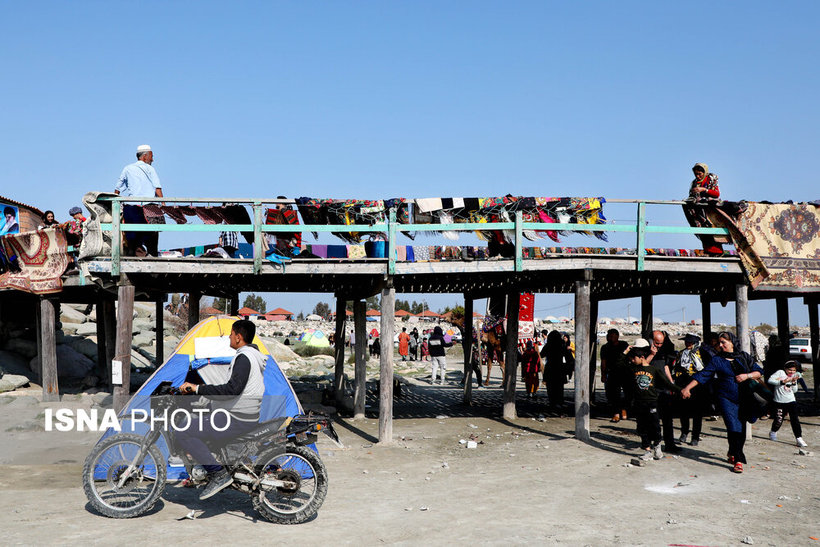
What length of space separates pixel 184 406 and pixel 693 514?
17.4 ft

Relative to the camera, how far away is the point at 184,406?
6.57 meters

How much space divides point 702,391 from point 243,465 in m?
7.94

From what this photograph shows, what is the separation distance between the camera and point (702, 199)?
12.1 m

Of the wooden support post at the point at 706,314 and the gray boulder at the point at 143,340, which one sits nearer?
the wooden support post at the point at 706,314

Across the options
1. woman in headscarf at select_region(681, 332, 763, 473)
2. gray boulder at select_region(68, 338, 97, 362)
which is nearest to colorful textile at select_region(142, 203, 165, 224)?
woman in headscarf at select_region(681, 332, 763, 473)

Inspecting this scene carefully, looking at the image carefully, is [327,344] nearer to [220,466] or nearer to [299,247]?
[299,247]

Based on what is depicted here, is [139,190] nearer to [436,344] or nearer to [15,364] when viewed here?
[15,364]

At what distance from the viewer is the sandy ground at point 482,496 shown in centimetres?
649

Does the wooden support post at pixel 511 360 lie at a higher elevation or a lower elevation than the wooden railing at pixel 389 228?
lower

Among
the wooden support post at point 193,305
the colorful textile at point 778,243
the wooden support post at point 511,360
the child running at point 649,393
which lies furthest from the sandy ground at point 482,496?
the wooden support post at point 193,305

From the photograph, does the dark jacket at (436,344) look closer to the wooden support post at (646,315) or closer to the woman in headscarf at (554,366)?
the woman in headscarf at (554,366)

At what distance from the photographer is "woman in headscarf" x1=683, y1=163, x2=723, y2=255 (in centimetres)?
1223

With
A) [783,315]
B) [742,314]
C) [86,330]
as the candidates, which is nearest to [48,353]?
[86,330]

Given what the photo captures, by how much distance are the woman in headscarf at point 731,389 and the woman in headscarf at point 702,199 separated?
2.89 metres
